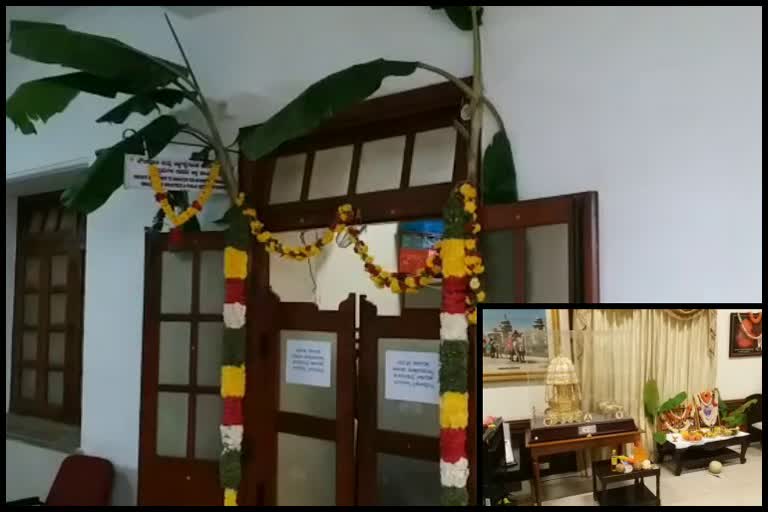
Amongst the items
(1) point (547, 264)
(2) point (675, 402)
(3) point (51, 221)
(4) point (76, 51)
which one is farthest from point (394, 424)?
(3) point (51, 221)

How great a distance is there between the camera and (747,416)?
124 cm

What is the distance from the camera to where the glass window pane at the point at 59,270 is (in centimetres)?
373

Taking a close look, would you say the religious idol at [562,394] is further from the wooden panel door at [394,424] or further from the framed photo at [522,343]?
the wooden panel door at [394,424]

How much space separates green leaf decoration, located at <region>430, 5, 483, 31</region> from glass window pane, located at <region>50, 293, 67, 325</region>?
2.81m

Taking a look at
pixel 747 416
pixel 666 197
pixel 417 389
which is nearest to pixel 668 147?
pixel 666 197

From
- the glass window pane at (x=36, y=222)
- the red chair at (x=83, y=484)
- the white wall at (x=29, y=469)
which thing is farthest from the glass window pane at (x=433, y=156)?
the glass window pane at (x=36, y=222)

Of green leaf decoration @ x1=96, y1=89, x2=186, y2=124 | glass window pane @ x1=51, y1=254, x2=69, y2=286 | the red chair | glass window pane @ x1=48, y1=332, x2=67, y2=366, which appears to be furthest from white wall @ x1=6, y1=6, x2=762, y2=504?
glass window pane @ x1=48, y1=332, x2=67, y2=366

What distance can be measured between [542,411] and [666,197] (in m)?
0.73

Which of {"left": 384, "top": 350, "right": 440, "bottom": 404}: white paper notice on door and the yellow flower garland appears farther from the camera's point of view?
the yellow flower garland

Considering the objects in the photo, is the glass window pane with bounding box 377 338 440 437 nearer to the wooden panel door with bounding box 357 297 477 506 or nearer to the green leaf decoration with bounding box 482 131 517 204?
the wooden panel door with bounding box 357 297 477 506

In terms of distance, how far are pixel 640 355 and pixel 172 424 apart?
1952mm

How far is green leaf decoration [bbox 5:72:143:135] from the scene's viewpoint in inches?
82.7

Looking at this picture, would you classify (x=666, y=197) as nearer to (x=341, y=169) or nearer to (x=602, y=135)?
(x=602, y=135)

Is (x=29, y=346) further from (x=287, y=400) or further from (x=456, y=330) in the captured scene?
→ (x=456, y=330)
